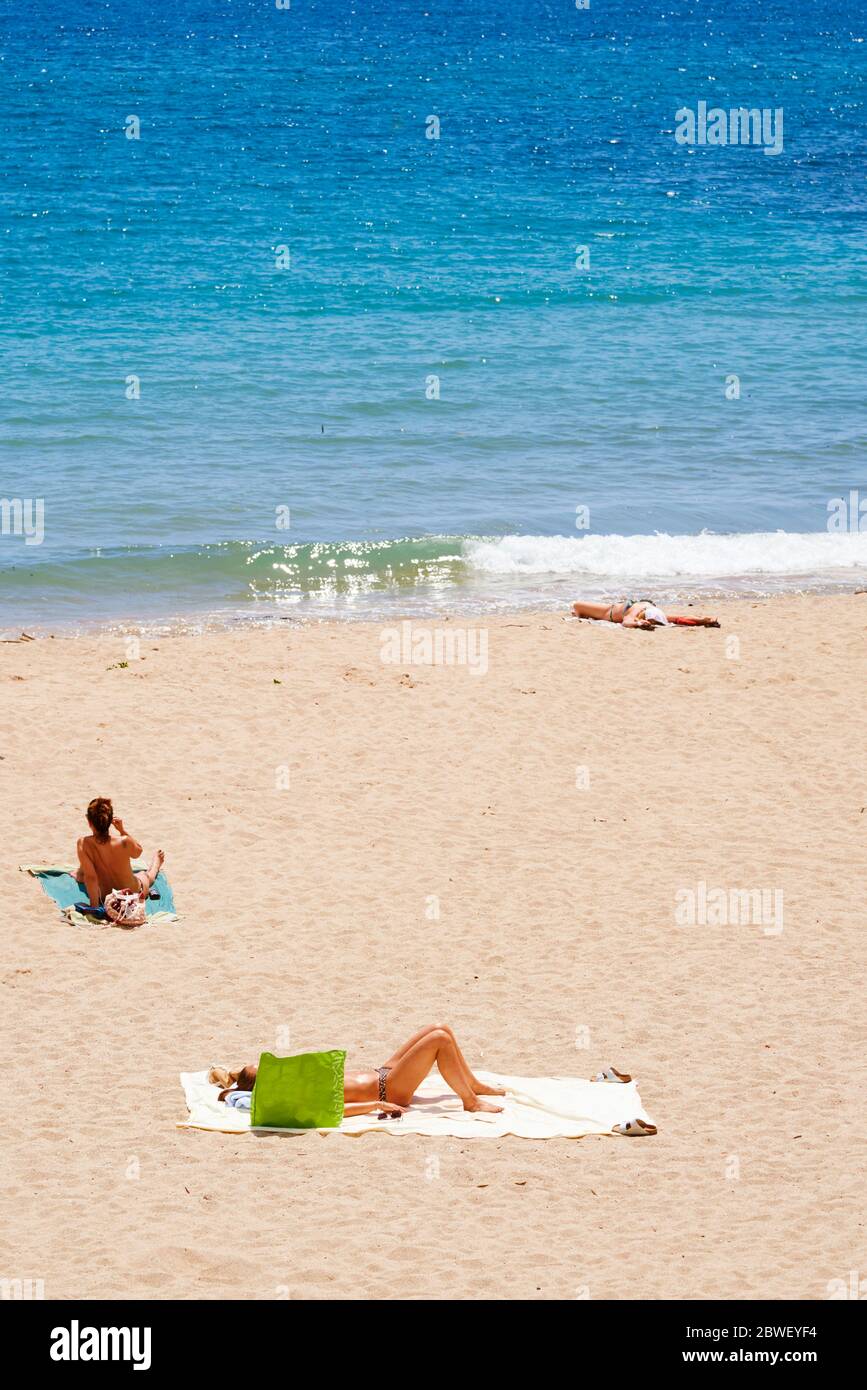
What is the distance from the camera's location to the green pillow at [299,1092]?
766 centimetres

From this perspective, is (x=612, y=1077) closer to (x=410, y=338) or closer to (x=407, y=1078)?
(x=407, y=1078)

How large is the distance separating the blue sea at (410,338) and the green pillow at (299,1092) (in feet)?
31.2

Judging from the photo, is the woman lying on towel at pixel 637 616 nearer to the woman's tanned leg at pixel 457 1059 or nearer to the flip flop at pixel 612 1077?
the flip flop at pixel 612 1077

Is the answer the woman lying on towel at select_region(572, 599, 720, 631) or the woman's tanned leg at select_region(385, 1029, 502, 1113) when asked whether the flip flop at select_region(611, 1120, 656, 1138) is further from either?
the woman lying on towel at select_region(572, 599, 720, 631)

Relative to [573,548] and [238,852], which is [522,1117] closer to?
[238,852]

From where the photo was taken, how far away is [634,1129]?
769 centimetres

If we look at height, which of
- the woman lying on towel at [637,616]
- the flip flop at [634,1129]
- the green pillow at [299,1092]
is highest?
the woman lying on towel at [637,616]

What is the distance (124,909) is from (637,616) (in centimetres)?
744

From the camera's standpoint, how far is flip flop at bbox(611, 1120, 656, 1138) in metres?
7.69

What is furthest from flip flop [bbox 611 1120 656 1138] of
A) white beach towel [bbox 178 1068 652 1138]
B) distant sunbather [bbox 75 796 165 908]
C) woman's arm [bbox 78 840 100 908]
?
woman's arm [bbox 78 840 100 908]

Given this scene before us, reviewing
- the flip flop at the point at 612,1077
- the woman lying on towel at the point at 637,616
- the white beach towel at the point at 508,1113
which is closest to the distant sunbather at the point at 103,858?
the white beach towel at the point at 508,1113

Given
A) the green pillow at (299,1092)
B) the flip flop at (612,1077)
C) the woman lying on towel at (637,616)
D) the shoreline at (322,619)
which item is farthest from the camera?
the shoreline at (322,619)

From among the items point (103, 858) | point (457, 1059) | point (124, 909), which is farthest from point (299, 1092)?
point (103, 858)
